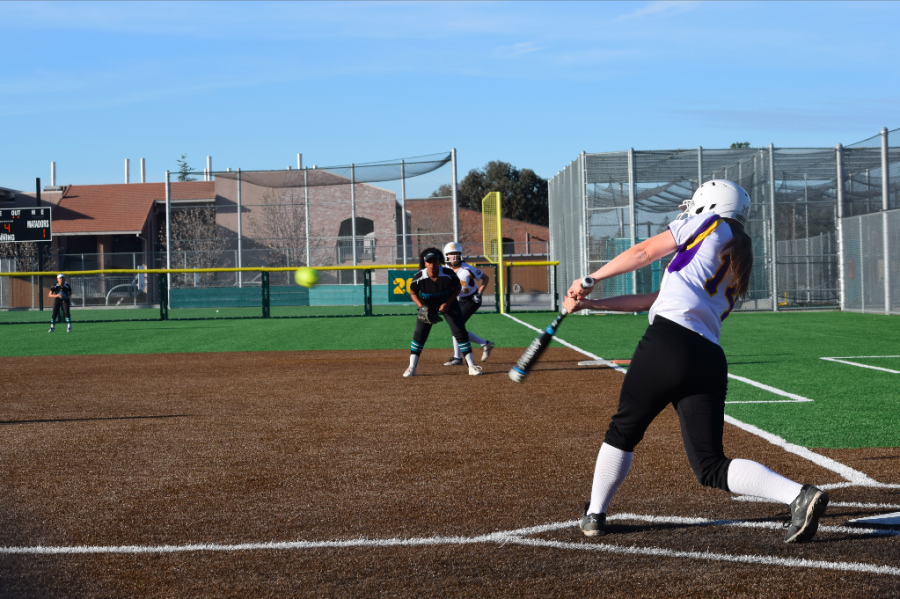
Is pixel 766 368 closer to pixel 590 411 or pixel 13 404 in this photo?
pixel 590 411

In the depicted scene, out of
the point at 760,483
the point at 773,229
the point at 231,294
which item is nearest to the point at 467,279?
the point at 760,483

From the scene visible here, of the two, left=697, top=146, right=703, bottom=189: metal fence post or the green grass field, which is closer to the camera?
the green grass field

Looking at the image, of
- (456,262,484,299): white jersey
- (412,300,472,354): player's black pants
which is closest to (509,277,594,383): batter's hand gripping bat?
(412,300,472,354): player's black pants

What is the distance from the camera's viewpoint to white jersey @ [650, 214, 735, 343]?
13.3 ft

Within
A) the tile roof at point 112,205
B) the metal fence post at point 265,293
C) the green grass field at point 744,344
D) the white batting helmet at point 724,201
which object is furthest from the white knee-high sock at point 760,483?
the tile roof at point 112,205

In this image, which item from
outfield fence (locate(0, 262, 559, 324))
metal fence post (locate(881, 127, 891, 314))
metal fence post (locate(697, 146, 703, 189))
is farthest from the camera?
outfield fence (locate(0, 262, 559, 324))

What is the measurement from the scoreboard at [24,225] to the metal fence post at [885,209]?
27985 mm

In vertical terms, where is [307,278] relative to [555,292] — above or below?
above

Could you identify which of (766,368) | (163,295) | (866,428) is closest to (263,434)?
(866,428)

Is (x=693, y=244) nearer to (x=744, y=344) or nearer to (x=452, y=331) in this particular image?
(x=452, y=331)

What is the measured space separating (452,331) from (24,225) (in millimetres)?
24081

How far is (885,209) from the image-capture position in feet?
80.0

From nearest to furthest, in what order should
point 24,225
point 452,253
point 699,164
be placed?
point 452,253
point 699,164
point 24,225

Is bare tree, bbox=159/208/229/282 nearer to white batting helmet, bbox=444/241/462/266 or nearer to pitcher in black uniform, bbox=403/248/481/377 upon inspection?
white batting helmet, bbox=444/241/462/266
